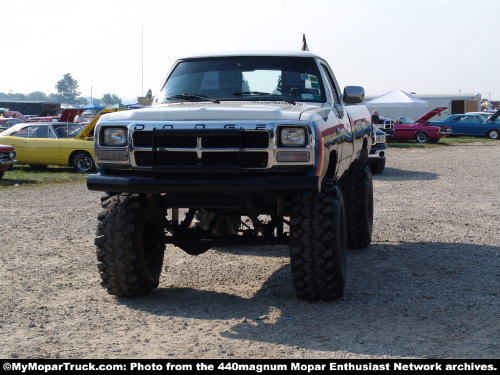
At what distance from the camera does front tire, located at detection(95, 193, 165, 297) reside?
653cm

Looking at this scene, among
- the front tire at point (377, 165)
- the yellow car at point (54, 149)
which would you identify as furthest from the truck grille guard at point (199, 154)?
the yellow car at point (54, 149)

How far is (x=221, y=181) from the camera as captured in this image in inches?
239

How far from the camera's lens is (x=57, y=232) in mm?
10789

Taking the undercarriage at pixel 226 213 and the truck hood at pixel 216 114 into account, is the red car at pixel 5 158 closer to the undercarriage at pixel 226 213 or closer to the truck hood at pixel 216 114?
the undercarriage at pixel 226 213

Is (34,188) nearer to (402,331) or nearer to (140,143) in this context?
(140,143)

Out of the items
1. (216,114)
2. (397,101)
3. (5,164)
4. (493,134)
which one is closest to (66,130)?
(5,164)

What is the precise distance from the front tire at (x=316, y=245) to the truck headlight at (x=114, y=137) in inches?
58.6

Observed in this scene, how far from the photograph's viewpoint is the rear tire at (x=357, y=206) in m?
9.17

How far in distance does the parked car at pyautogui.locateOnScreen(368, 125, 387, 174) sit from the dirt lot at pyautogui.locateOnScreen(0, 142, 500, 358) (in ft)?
23.6

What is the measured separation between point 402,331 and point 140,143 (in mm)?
2493

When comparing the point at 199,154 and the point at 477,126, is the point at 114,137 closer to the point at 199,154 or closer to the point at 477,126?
the point at 199,154

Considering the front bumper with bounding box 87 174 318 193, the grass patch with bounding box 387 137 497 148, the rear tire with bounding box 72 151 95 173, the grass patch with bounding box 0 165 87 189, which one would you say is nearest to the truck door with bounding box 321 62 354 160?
the front bumper with bounding box 87 174 318 193

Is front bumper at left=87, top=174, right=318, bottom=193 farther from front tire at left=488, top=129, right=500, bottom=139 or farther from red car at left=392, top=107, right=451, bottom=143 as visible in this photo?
front tire at left=488, top=129, right=500, bottom=139

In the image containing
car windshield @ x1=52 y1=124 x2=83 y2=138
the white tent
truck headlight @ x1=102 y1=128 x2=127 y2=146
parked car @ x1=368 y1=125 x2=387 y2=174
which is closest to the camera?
truck headlight @ x1=102 y1=128 x2=127 y2=146
